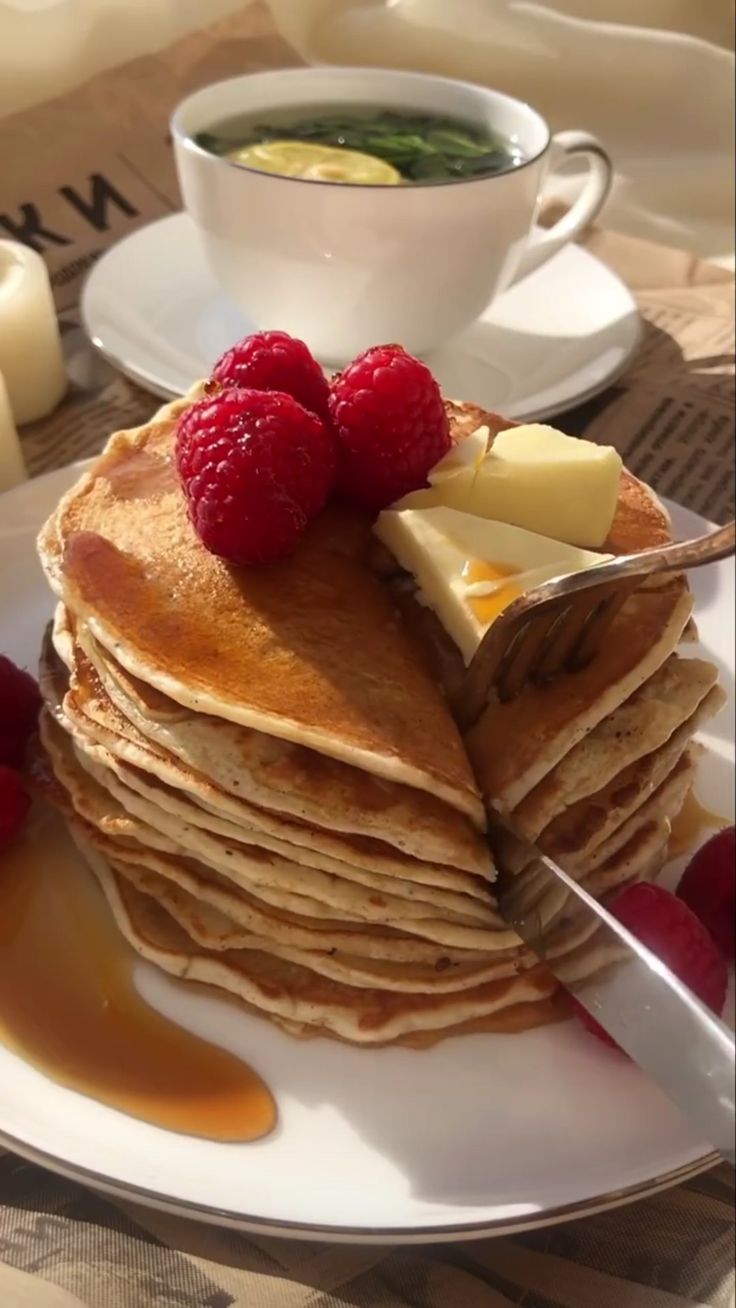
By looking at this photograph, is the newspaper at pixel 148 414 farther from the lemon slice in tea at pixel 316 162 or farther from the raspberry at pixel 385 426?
the raspberry at pixel 385 426

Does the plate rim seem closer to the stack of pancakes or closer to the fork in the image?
the stack of pancakes

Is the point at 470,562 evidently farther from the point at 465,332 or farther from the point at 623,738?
the point at 465,332

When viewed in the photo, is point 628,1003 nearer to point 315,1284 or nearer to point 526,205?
point 315,1284

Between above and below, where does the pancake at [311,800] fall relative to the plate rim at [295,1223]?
above

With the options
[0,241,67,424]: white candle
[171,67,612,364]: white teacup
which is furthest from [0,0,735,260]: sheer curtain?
[0,241,67,424]: white candle

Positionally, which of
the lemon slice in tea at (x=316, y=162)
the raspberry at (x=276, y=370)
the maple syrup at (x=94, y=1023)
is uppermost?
the lemon slice in tea at (x=316, y=162)

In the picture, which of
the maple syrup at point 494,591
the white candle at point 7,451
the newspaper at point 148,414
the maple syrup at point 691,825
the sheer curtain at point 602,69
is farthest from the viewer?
the sheer curtain at point 602,69

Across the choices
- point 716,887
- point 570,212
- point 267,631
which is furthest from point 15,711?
point 570,212

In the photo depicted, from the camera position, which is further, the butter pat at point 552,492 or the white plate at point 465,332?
the white plate at point 465,332

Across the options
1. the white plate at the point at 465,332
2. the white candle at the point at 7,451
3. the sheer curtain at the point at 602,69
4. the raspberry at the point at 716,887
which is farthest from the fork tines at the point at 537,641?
the sheer curtain at the point at 602,69

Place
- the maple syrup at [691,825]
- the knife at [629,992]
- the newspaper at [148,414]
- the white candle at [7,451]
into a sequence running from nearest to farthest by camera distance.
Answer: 1. the knife at [629,992]
2. the newspaper at [148,414]
3. the maple syrup at [691,825]
4. the white candle at [7,451]
